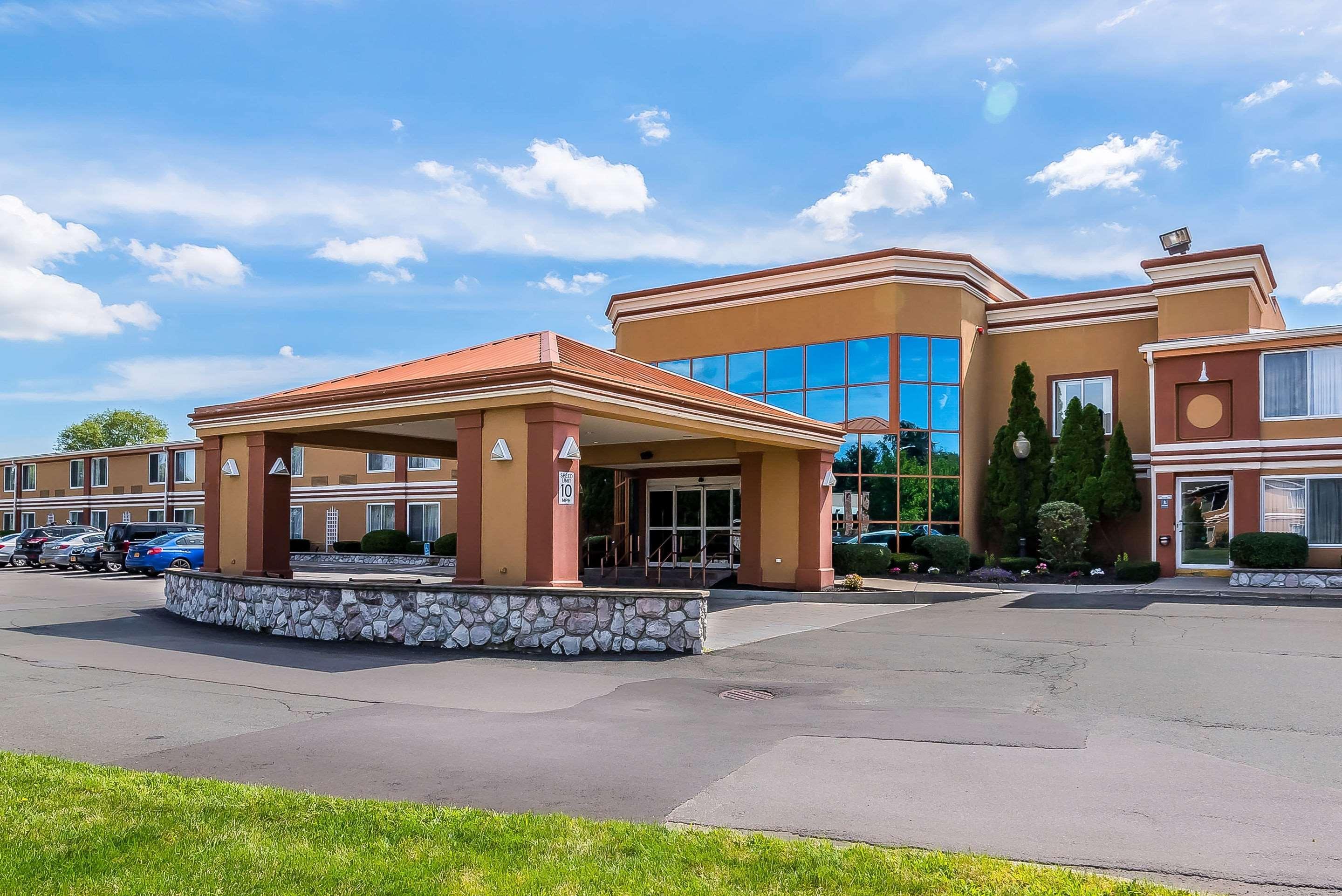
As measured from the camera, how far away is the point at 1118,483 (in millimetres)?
27766

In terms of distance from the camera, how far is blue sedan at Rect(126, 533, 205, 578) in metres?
30.4

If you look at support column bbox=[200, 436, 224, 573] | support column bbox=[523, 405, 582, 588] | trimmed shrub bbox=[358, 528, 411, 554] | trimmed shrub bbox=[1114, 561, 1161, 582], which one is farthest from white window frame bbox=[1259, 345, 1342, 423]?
trimmed shrub bbox=[358, 528, 411, 554]

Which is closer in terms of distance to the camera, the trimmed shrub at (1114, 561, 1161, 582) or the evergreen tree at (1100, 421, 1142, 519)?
the trimmed shrub at (1114, 561, 1161, 582)

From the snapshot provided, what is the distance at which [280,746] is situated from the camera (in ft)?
25.5

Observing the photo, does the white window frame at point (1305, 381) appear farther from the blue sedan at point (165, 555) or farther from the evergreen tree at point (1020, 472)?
the blue sedan at point (165, 555)

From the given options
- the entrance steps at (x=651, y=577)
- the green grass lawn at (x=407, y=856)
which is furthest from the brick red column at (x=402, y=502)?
the green grass lawn at (x=407, y=856)

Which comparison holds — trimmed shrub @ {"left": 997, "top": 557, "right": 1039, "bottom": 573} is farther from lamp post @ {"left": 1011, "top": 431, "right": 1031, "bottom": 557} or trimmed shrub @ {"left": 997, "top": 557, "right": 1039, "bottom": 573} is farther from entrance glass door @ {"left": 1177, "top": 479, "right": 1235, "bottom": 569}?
entrance glass door @ {"left": 1177, "top": 479, "right": 1235, "bottom": 569}

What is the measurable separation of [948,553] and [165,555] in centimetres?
2306

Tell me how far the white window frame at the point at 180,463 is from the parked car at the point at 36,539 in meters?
8.22

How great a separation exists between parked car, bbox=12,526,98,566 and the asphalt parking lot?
26.6m

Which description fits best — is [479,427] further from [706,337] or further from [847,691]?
[706,337]

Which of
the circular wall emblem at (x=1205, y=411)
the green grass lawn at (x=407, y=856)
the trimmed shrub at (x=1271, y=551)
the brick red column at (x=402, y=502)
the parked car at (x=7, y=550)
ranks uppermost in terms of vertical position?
the circular wall emblem at (x=1205, y=411)

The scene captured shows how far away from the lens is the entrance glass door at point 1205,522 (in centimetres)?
2469

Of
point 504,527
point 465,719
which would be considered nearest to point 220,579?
point 504,527
